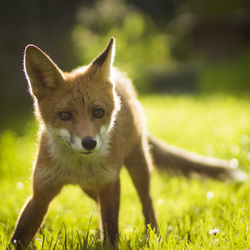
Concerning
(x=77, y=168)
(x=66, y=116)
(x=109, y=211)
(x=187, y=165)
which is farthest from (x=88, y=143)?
(x=187, y=165)

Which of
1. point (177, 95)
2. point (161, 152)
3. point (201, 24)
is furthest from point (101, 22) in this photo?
point (161, 152)

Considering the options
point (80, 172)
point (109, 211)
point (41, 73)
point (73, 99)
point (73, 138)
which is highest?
point (41, 73)

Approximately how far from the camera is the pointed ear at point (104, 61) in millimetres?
3098

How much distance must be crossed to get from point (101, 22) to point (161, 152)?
37.0ft

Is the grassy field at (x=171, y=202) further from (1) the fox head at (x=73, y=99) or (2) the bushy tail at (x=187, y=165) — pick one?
(1) the fox head at (x=73, y=99)

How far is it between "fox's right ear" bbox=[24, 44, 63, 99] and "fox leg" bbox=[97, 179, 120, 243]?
0.94 m

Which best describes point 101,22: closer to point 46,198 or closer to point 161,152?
point 161,152

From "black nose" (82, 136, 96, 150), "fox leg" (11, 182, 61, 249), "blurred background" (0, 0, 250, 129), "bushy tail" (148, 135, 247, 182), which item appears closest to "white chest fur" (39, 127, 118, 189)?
"fox leg" (11, 182, 61, 249)

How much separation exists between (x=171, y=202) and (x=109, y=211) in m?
1.39

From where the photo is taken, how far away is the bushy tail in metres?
4.77

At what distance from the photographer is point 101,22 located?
15.0 metres

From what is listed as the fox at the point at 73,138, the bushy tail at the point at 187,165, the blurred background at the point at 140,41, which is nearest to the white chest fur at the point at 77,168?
the fox at the point at 73,138

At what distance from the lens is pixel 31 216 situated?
300 cm

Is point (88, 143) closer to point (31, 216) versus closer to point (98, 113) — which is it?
point (98, 113)
